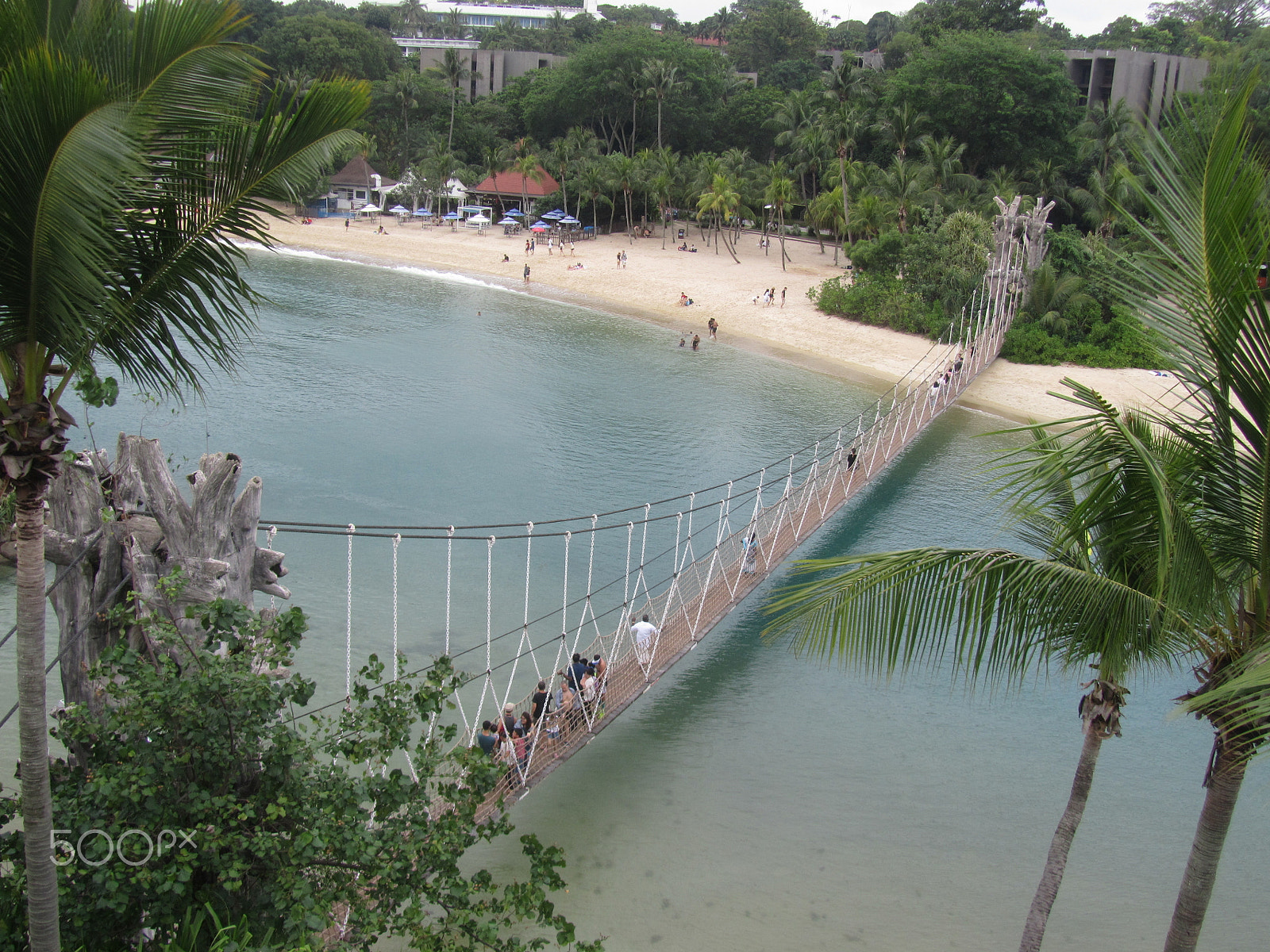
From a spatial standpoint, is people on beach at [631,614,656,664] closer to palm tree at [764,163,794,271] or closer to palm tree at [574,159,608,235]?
palm tree at [764,163,794,271]

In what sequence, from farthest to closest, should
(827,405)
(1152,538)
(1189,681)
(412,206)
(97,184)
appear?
(412,206), (827,405), (1189,681), (1152,538), (97,184)

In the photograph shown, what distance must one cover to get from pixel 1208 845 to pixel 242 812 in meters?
3.50

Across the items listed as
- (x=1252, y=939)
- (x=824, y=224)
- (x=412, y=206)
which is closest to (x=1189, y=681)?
(x=1252, y=939)

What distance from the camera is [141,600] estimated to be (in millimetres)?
4379

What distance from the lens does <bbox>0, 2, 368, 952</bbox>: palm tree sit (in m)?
2.54

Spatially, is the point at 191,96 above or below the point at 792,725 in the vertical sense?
above

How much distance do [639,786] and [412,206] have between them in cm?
3552

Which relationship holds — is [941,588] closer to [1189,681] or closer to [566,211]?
[1189,681]

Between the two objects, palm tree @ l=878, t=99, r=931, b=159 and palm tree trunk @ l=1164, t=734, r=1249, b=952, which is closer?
palm tree trunk @ l=1164, t=734, r=1249, b=952

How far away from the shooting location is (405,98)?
142 feet

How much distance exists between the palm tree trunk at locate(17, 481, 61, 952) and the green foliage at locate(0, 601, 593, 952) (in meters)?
0.40

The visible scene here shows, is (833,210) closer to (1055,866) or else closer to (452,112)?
(452,112)

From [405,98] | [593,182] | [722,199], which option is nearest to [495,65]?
[405,98]

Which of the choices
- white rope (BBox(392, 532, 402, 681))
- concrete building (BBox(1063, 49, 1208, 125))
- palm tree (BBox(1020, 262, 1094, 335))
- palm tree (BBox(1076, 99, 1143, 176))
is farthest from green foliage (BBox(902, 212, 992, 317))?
white rope (BBox(392, 532, 402, 681))
